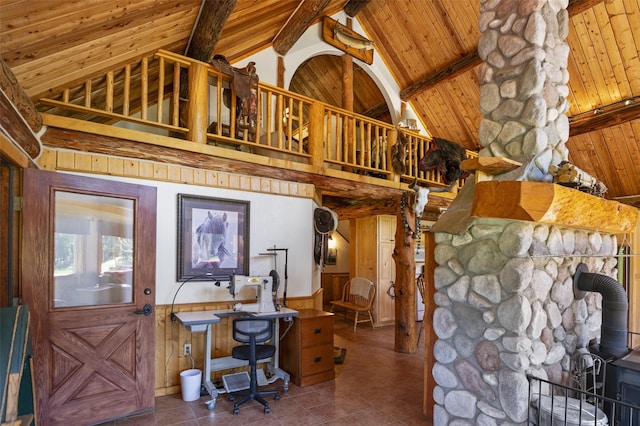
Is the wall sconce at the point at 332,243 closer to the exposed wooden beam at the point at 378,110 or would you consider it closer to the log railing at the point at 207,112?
the exposed wooden beam at the point at 378,110

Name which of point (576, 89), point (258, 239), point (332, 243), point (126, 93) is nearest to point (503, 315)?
point (258, 239)

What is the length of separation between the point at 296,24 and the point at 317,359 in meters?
4.61

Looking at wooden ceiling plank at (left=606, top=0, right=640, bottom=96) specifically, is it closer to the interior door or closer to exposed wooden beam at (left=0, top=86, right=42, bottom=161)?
the interior door

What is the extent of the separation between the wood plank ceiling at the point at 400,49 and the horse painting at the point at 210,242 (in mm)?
1803

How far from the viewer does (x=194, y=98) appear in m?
3.82

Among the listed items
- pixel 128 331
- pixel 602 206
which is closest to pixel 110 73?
pixel 128 331

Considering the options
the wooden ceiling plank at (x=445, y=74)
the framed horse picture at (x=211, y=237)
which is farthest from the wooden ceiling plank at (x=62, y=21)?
the wooden ceiling plank at (x=445, y=74)

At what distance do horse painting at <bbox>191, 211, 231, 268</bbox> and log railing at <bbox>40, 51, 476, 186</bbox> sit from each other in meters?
0.90

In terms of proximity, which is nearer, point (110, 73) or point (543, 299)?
point (543, 299)

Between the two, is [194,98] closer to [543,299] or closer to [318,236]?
[318,236]

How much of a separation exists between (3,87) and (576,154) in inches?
317

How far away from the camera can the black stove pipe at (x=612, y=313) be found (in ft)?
8.46

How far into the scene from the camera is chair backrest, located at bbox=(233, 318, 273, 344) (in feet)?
11.0

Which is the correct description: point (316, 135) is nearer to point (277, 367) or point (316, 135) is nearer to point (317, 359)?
point (317, 359)
